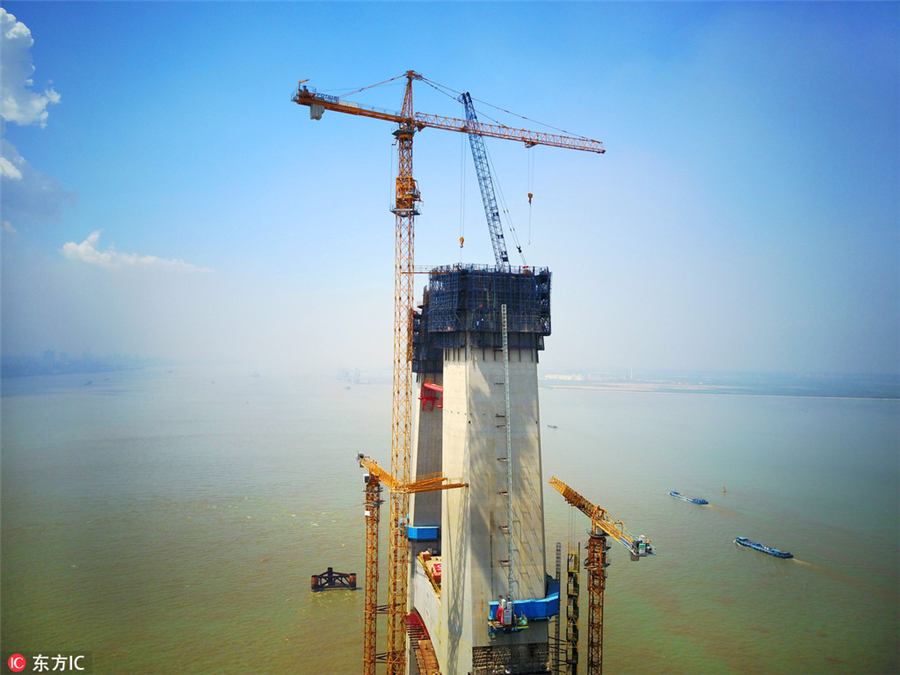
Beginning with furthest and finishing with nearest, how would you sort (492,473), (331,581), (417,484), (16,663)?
1. (331,581)
2. (417,484)
3. (16,663)
4. (492,473)

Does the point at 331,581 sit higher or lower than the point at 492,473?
lower

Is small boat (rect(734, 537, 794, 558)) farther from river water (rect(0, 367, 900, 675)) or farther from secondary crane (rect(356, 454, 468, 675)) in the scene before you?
secondary crane (rect(356, 454, 468, 675))

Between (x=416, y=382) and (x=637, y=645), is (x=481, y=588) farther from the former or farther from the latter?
(x=416, y=382)

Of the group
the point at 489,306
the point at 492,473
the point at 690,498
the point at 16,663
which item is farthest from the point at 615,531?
the point at 690,498

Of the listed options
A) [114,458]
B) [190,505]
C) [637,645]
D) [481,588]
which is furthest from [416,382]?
[114,458]

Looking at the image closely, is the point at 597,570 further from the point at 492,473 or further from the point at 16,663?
the point at 16,663

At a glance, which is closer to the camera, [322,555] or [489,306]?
[489,306]

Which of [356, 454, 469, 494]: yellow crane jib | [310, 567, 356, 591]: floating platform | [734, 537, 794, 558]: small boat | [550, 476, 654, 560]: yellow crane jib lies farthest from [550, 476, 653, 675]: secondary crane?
[734, 537, 794, 558]: small boat
